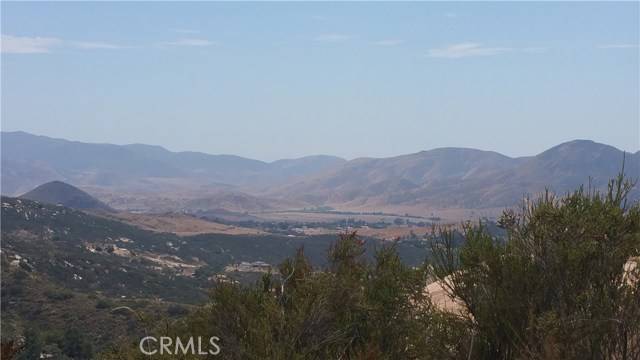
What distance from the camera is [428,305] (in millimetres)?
15039

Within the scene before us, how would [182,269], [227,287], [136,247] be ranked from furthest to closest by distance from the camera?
1. [136,247]
2. [182,269]
3. [227,287]

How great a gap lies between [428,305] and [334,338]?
2.32m

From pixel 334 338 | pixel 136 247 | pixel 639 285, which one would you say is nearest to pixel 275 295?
pixel 334 338

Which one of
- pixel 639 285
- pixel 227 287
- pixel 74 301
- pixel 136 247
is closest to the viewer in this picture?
pixel 639 285

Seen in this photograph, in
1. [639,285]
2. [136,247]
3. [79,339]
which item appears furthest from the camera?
[136,247]

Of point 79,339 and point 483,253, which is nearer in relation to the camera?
point 483,253

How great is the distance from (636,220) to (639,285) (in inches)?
69.5

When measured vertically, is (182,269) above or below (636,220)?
below

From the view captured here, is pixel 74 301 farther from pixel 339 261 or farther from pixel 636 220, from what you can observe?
pixel 636 220

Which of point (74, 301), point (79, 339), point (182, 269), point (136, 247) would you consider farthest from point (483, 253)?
point (136, 247)

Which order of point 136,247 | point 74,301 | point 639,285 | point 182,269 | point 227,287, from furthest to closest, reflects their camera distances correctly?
point 136,247 → point 182,269 → point 74,301 → point 227,287 → point 639,285

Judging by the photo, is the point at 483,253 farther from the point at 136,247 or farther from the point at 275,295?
the point at 136,247

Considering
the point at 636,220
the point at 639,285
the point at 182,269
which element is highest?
the point at 636,220

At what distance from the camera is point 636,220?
13.3 metres
